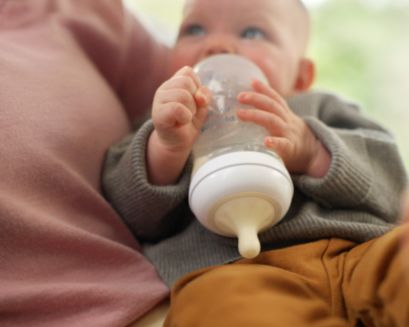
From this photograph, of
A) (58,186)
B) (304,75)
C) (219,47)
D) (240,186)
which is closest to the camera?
(240,186)

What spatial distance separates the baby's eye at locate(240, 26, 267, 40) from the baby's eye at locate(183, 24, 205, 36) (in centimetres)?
7

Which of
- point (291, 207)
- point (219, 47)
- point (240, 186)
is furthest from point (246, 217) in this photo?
point (219, 47)

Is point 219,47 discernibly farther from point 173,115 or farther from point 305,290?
point 305,290

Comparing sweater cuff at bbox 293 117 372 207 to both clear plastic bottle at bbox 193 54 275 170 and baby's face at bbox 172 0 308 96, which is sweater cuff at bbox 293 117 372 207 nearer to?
clear plastic bottle at bbox 193 54 275 170

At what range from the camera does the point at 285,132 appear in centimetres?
72

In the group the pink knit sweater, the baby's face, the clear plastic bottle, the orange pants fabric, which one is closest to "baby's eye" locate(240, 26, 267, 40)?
the baby's face

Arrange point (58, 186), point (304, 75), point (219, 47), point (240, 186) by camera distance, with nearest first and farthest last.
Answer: point (240, 186) < point (58, 186) < point (219, 47) < point (304, 75)

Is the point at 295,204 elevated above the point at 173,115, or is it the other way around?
the point at 173,115

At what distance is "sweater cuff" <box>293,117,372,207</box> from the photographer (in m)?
0.71

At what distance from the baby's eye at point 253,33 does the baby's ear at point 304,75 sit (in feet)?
0.49

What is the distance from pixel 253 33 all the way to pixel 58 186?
407 mm

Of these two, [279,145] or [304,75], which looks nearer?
[279,145]

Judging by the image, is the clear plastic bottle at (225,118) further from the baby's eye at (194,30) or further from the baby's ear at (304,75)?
the baby's ear at (304,75)

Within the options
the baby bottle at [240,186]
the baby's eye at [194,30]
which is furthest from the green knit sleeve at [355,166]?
the baby's eye at [194,30]
